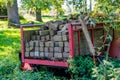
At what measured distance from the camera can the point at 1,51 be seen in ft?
30.2

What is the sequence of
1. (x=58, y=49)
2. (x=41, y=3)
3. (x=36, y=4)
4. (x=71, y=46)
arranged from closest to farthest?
(x=71, y=46) < (x=58, y=49) < (x=41, y=3) < (x=36, y=4)

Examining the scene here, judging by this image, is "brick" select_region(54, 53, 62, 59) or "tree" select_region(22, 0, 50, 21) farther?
"tree" select_region(22, 0, 50, 21)

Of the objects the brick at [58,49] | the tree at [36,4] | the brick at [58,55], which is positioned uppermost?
the tree at [36,4]

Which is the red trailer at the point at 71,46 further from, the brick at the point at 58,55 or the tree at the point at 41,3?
the tree at the point at 41,3

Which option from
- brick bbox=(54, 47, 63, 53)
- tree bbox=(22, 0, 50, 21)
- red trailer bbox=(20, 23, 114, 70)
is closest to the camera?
red trailer bbox=(20, 23, 114, 70)

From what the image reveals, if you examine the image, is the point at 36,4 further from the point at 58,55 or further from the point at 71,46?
the point at 71,46

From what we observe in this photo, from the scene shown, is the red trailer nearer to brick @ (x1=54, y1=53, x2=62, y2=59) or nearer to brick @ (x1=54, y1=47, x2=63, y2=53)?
brick @ (x1=54, y1=53, x2=62, y2=59)

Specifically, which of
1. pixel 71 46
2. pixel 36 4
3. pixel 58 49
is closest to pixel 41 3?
pixel 36 4

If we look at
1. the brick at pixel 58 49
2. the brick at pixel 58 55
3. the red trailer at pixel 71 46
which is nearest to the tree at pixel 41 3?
the red trailer at pixel 71 46

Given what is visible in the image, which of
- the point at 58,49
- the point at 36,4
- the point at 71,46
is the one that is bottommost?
the point at 58,49

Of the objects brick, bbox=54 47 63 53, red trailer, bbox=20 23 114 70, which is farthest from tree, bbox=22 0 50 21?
brick, bbox=54 47 63 53

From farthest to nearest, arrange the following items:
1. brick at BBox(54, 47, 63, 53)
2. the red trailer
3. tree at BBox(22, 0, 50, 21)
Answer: tree at BBox(22, 0, 50, 21)
brick at BBox(54, 47, 63, 53)
the red trailer

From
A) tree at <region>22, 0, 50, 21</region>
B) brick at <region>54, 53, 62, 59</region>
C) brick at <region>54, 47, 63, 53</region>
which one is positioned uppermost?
tree at <region>22, 0, 50, 21</region>

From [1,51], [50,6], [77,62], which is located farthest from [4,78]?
[1,51]
